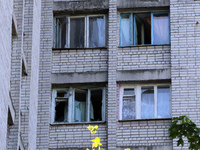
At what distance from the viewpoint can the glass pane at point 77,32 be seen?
84.5 ft

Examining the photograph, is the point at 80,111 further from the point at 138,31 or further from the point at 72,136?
the point at 138,31

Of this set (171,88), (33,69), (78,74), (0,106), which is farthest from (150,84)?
(0,106)

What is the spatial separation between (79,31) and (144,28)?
2.36 m

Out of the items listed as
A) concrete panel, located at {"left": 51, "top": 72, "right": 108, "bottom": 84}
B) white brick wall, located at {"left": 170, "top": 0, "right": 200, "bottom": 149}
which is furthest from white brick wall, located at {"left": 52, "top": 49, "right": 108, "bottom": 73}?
white brick wall, located at {"left": 170, "top": 0, "right": 200, "bottom": 149}

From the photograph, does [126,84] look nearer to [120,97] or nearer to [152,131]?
[120,97]

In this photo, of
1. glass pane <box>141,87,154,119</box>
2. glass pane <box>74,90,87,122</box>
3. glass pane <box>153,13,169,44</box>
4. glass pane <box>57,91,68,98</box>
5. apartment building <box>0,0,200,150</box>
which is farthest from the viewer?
glass pane <box>153,13,169,44</box>

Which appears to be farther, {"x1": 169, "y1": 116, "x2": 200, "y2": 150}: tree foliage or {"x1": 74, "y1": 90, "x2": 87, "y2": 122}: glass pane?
{"x1": 74, "y1": 90, "x2": 87, "y2": 122}: glass pane

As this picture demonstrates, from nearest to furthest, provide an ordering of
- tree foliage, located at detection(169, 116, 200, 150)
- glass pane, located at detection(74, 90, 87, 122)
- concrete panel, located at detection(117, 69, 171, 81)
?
tree foliage, located at detection(169, 116, 200, 150)
concrete panel, located at detection(117, 69, 171, 81)
glass pane, located at detection(74, 90, 87, 122)

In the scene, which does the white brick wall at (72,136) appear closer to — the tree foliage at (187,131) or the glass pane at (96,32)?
the glass pane at (96,32)

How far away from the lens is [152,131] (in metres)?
23.9

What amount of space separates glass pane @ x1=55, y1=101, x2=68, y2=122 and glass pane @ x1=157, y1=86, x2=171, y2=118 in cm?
328

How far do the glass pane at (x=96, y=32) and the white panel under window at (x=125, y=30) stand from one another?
0.73m

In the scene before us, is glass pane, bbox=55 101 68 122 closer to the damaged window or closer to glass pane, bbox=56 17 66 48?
glass pane, bbox=56 17 66 48

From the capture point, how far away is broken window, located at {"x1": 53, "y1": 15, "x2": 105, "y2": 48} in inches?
1013
